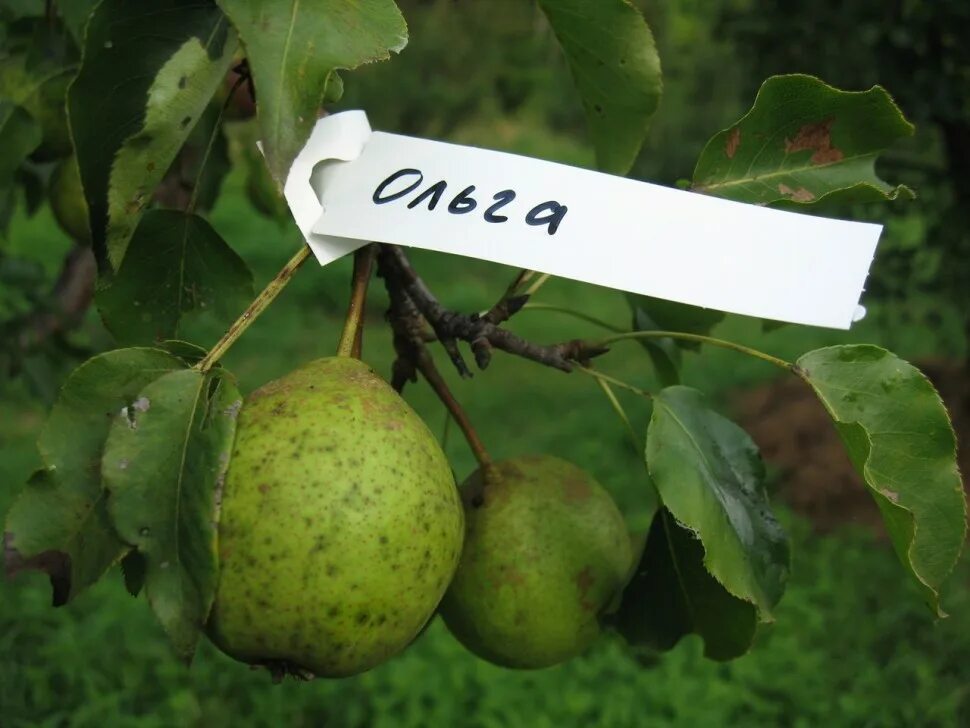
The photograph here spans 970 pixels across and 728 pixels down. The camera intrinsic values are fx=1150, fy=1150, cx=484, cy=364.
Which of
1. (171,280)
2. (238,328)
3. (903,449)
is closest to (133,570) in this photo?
(238,328)

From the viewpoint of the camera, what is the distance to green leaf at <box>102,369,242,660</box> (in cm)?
77

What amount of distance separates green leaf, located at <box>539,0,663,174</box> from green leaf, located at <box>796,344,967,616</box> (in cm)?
31

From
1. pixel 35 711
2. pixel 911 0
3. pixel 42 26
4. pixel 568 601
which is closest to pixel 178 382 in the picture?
pixel 568 601

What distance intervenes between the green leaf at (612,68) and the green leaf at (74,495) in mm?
516

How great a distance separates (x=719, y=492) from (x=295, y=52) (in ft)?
1.54

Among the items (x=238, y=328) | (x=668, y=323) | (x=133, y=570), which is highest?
(x=238, y=328)

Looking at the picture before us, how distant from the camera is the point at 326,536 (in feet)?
2.59

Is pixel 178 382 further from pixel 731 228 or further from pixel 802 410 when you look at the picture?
pixel 802 410

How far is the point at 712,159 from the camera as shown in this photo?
102 cm

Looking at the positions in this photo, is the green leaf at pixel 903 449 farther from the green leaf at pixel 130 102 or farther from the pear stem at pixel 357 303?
the green leaf at pixel 130 102

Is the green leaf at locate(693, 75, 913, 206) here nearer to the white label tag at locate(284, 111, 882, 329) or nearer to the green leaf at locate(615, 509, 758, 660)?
the white label tag at locate(284, 111, 882, 329)

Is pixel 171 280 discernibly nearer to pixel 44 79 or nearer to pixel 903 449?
pixel 44 79

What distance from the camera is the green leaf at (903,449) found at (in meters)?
0.85

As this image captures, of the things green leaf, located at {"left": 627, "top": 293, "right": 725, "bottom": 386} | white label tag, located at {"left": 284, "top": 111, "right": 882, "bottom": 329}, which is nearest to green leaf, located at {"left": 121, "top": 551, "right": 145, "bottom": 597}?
white label tag, located at {"left": 284, "top": 111, "right": 882, "bottom": 329}
